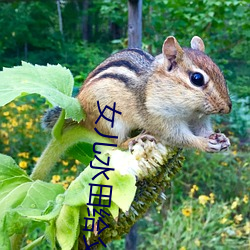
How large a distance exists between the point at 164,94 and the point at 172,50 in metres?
0.07

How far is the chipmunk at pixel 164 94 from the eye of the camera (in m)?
0.68

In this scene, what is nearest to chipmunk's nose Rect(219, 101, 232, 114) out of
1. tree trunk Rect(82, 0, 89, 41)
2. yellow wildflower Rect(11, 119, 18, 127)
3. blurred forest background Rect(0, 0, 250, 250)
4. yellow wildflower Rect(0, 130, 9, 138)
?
blurred forest background Rect(0, 0, 250, 250)

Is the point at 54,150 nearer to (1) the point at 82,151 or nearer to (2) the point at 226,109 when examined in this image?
(1) the point at 82,151

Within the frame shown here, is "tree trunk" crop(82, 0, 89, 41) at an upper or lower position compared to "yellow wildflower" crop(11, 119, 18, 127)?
upper

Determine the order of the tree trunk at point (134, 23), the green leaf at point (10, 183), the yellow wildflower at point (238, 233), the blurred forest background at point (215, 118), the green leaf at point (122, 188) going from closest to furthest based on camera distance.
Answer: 1. the green leaf at point (122, 188)
2. the green leaf at point (10, 183)
3. the tree trunk at point (134, 23)
4. the blurred forest background at point (215, 118)
5. the yellow wildflower at point (238, 233)

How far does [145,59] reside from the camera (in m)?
0.81

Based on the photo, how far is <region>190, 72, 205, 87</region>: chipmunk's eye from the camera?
700 millimetres

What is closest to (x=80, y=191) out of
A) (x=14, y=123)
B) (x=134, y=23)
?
(x=134, y=23)

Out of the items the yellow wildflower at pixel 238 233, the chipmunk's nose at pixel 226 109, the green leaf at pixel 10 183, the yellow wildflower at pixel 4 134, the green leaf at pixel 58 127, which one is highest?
the chipmunk's nose at pixel 226 109

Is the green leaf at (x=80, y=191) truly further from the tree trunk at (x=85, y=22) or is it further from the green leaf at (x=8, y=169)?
the tree trunk at (x=85, y=22)

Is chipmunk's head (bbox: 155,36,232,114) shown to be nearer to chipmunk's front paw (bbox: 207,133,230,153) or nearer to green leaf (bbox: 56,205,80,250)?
chipmunk's front paw (bbox: 207,133,230,153)

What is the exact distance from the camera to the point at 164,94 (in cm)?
77

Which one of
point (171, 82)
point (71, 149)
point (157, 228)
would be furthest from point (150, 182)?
point (157, 228)

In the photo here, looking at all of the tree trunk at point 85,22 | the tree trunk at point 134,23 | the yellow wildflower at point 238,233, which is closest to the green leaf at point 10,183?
the tree trunk at point 134,23
